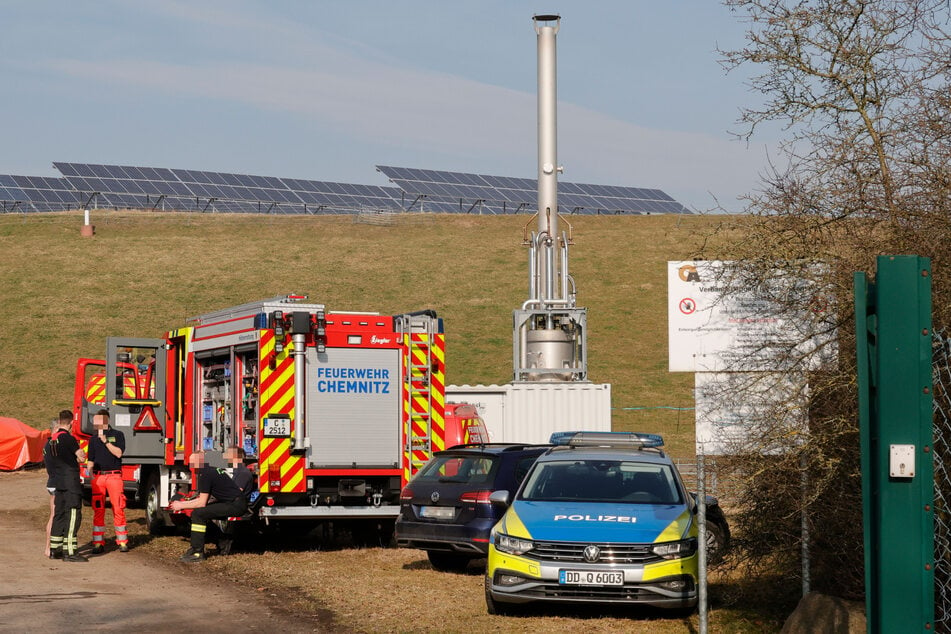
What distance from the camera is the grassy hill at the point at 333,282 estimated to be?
4228 centimetres

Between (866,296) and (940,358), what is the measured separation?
8.20 ft

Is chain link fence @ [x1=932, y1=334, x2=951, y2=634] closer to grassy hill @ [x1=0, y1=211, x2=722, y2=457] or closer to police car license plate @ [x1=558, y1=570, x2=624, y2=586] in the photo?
police car license plate @ [x1=558, y1=570, x2=624, y2=586]

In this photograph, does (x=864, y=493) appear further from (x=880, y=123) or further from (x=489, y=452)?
(x=489, y=452)

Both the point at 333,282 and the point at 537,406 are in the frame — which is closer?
the point at 537,406

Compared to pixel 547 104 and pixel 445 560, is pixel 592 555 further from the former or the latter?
pixel 547 104

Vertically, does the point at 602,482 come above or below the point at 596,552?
above

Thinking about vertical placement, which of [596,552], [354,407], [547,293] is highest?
[547,293]

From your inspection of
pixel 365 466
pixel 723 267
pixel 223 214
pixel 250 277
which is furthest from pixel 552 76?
pixel 223 214

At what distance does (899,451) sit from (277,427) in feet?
38.5

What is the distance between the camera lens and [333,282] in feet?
173

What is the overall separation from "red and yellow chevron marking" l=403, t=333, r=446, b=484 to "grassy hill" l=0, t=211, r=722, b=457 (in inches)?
687

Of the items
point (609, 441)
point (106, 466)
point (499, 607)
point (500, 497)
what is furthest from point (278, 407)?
point (499, 607)

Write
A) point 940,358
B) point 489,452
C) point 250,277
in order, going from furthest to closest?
point 250,277 → point 489,452 → point 940,358

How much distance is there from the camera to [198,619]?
10.5m
